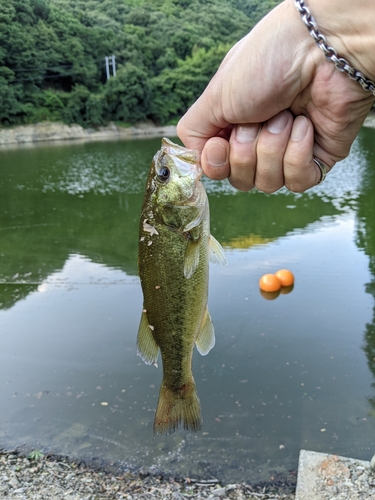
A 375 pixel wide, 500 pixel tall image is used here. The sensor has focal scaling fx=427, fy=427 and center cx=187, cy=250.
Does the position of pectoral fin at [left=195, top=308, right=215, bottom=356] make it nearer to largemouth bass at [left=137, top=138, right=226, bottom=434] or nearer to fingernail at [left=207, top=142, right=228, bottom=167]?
largemouth bass at [left=137, top=138, right=226, bottom=434]

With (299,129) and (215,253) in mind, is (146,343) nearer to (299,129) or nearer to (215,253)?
(215,253)

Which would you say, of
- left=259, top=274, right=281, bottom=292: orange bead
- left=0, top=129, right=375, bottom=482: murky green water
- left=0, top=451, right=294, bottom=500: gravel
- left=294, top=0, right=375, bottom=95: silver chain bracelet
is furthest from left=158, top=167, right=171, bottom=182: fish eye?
left=259, top=274, right=281, bottom=292: orange bead

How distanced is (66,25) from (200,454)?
2806 inches

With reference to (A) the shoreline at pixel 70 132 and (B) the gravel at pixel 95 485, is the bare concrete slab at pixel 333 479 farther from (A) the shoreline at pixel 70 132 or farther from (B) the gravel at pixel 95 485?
(A) the shoreline at pixel 70 132

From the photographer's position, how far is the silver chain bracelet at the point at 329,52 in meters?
1.70

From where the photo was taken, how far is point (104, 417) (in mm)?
5375

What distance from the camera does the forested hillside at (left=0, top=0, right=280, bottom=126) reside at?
177 feet

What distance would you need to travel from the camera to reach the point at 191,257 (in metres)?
2.21

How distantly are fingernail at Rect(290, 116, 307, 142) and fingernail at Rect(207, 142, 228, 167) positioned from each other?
36cm

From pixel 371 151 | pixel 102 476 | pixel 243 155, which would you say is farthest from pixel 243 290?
pixel 371 151

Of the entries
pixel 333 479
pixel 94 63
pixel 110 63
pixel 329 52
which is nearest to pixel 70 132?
pixel 94 63

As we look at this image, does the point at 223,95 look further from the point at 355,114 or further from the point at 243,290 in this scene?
the point at 243,290

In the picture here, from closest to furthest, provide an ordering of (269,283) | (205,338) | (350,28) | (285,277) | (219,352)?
(350,28) → (205,338) → (219,352) → (269,283) → (285,277)

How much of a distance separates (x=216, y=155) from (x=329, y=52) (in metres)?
0.70
